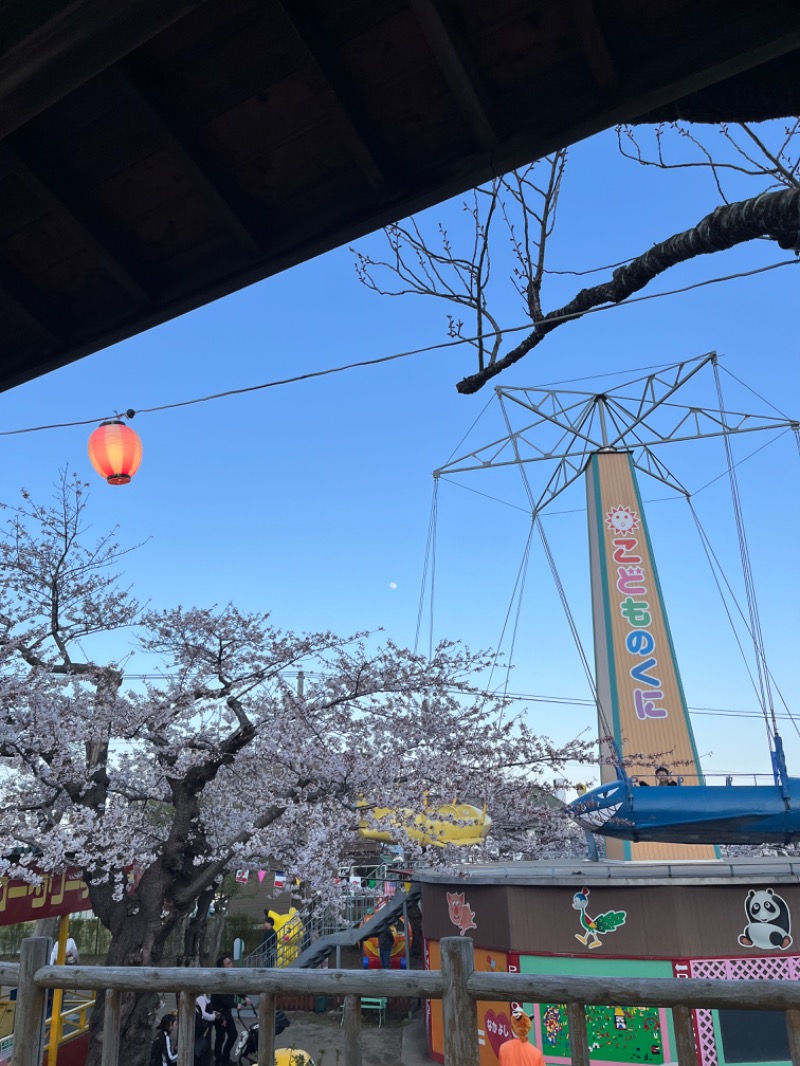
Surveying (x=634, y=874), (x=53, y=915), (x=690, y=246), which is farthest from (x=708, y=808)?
(x=690, y=246)

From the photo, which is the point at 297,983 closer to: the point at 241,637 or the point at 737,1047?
the point at 241,637

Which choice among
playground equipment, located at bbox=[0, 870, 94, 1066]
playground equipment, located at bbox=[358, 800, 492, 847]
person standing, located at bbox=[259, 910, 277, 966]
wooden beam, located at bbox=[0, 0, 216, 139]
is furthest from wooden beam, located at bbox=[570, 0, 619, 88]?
person standing, located at bbox=[259, 910, 277, 966]

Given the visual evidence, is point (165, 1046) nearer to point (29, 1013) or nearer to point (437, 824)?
point (437, 824)

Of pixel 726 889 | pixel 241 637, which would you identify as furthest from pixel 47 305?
pixel 726 889

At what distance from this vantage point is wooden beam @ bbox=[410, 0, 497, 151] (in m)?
2.07

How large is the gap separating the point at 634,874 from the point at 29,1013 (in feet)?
32.5

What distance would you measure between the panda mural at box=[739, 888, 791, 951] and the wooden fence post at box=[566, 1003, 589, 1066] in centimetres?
951

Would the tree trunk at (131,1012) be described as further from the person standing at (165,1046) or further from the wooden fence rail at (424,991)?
the wooden fence rail at (424,991)

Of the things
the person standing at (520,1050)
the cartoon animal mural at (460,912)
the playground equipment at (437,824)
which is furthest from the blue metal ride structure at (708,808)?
the person standing at (520,1050)

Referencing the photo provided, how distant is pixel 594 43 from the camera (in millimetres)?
2146

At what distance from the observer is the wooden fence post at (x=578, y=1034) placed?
283cm

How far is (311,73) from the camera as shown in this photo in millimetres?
2236

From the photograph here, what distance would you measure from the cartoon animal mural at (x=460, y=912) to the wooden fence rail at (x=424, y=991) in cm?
1042

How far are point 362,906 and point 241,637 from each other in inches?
664
